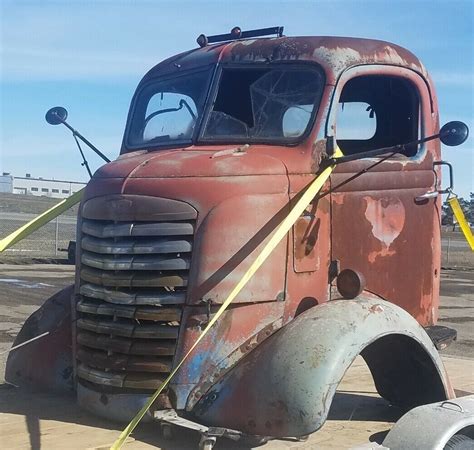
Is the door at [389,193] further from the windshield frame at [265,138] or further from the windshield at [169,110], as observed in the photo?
the windshield at [169,110]

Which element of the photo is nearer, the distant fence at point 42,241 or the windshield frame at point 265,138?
the windshield frame at point 265,138

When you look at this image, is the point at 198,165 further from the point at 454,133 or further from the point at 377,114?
the point at 377,114

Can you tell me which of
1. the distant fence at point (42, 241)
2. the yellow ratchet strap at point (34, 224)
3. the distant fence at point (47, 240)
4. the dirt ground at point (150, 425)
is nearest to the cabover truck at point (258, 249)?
the dirt ground at point (150, 425)

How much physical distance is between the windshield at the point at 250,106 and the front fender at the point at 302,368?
3.83 feet

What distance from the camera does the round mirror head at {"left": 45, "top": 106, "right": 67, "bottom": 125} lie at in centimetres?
617

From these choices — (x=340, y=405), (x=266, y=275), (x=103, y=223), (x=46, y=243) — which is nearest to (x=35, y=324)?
(x=103, y=223)

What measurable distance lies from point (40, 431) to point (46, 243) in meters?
25.3

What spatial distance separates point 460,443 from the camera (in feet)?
13.7

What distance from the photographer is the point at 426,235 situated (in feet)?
18.0

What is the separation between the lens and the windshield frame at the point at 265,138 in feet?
16.3

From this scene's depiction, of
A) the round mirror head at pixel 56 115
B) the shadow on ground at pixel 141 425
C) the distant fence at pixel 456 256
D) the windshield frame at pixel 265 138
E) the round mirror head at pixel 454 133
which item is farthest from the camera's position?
the distant fence at pixel 456 256

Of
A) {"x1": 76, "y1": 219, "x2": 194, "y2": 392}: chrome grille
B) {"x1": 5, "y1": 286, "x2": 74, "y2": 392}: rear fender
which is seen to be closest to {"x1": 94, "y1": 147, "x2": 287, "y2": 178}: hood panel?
{"x1": 76, "y1": 219, "x2": 194, "y2": 392}: chrome grille

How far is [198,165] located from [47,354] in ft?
5.44

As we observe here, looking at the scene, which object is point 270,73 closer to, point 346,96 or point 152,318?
point 346,96
